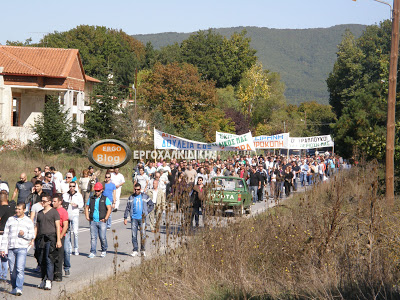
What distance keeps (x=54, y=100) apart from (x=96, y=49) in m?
55.5

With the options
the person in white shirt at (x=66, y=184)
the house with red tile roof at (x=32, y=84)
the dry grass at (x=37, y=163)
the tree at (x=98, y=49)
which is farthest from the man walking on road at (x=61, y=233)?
the tree at (x=98, y=49)

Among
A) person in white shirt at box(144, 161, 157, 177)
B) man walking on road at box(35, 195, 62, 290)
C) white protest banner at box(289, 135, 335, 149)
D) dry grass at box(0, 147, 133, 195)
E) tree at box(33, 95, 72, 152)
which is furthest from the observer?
white protest banner at box(289, 135, 335, 149)

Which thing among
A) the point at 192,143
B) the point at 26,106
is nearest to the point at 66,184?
the point at 192,143

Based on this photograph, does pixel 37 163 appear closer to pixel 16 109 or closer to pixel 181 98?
pixel 16 109

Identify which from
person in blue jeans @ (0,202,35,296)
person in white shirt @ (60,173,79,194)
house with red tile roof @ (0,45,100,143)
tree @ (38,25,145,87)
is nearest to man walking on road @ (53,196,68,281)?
person in blue jeans @ (0,202,35,296)

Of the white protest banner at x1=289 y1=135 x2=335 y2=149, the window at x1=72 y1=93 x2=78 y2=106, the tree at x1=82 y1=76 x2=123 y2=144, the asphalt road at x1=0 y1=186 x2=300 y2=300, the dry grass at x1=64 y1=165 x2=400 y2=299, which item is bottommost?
the asphalt road at x1=0 y1=186 x2=300 y2=300

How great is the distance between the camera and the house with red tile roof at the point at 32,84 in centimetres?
5084

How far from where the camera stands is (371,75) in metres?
81.6

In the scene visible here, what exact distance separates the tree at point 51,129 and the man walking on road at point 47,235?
103 feet

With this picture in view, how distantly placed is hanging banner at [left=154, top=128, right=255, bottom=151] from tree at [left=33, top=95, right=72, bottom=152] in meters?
14.0

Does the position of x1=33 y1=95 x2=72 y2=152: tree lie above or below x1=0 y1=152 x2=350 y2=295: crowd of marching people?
above

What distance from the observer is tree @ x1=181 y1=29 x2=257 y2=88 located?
329 ft

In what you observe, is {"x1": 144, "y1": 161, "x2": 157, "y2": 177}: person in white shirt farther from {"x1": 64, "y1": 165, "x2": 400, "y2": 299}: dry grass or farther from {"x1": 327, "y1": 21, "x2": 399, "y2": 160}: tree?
{"x1": 327, "y1": 21, "x2": 399, "y2": 160}: tree

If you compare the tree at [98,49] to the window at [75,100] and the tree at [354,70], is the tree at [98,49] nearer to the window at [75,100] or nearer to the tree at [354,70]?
the tree at [354,70]
